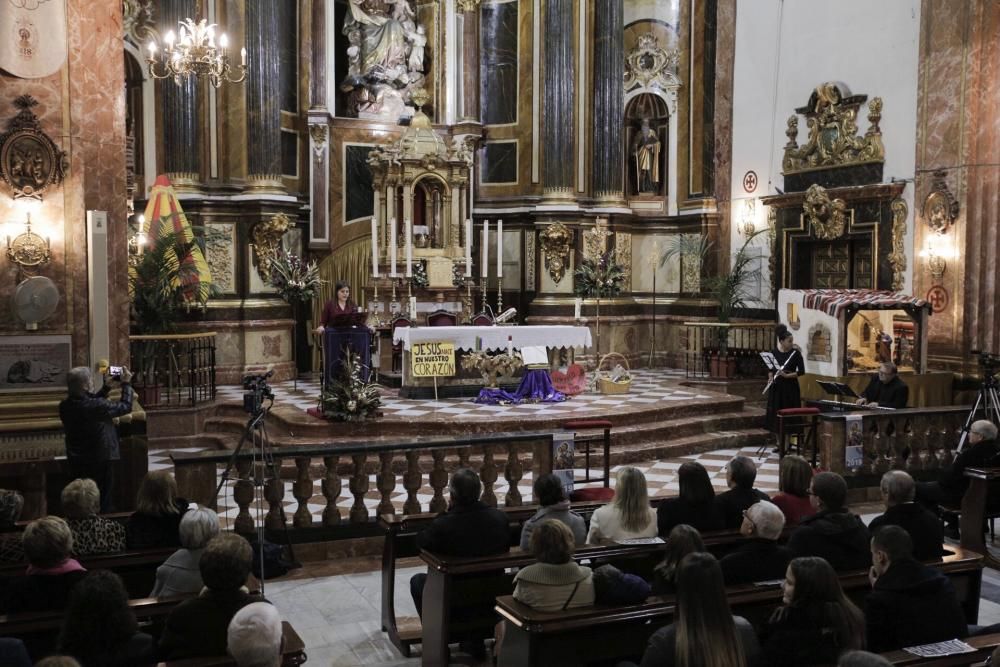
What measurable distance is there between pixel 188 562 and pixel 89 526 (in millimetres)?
873

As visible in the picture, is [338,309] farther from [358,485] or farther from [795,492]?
[795,492]

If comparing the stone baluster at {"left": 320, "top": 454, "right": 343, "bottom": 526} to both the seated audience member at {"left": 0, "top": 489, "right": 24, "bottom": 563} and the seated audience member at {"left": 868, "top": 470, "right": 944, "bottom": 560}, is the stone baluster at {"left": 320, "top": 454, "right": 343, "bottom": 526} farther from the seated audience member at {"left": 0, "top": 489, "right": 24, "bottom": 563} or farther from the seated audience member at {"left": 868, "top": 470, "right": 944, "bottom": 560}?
the seated audience member at {"left": 868, "top": 470, "right": 944, "bottom": 560}

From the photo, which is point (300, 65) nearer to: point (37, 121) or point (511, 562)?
point (37, 121)

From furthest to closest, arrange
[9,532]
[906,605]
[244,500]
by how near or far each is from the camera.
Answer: [244,500] → [9,532] → [906,605]

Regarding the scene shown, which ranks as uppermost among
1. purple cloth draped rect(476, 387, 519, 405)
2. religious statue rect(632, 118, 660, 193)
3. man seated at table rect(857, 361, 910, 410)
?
religious statue rect(632, 118, 660, 193)

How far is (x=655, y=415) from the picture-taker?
1250cm

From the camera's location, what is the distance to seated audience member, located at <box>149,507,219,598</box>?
4480 mm

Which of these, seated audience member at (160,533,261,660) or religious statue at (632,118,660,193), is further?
religious statue at (632,118,660,193)

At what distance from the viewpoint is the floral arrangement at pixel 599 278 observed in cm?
1695

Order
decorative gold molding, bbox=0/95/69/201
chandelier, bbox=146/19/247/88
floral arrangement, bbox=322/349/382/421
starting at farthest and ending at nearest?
chandelier, bbox=146/19/247/88 → floral arrangement, bbox=322/349/382/421 → decorative gold molding, bbox=0/95/69/201

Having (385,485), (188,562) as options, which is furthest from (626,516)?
(385,485)

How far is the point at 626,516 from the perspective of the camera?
17.1 ft

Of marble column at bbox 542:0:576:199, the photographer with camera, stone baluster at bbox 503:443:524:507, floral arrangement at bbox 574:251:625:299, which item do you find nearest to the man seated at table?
stone baluster at bbox 503:443:524:507

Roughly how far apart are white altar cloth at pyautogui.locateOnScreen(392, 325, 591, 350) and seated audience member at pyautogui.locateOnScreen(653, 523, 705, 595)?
29.4 feet
